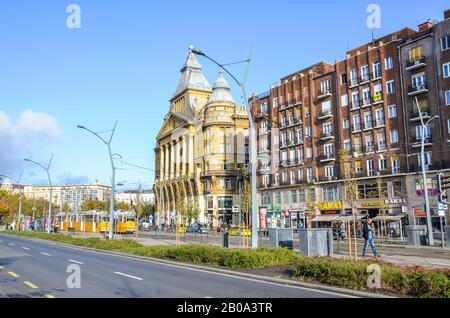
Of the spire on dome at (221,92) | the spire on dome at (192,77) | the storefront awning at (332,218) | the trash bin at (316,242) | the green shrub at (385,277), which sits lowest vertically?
the green shrub at (385,277)

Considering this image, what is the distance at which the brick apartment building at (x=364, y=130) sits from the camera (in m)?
44.3

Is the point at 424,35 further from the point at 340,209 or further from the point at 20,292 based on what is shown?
the point at 20,292

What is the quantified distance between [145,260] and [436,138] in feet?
116

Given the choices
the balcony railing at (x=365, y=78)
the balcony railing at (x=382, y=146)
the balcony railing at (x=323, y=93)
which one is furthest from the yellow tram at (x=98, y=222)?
the balcony railing at (x=365, y=78)

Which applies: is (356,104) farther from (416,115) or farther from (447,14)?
(447,14)

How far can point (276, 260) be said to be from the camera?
15992mm

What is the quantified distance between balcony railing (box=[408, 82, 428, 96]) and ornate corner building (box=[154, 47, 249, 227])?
118ft

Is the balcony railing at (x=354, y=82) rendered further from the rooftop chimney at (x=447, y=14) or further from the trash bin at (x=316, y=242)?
the trash bin at (x=316, y=242)

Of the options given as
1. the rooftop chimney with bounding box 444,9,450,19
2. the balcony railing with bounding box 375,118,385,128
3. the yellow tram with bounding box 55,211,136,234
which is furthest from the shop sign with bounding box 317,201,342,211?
the yellow tram with bounding box 55,211,136,234

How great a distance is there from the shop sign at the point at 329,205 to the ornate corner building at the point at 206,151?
21.6 meters

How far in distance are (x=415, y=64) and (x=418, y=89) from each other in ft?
9.17

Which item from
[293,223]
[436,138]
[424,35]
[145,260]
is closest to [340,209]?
[293,223]

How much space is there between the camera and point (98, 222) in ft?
189

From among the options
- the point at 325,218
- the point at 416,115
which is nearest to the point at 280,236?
the point at 416,115
